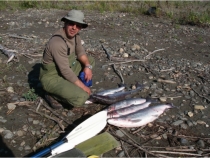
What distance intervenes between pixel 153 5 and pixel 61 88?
1226 cm

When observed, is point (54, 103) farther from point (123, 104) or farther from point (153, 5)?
point (153, 5)

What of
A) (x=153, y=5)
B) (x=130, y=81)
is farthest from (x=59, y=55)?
(x=153, y=5)

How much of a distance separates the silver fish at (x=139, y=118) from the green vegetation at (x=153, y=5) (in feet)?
25.7

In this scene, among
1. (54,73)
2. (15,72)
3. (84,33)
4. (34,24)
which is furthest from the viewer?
(34,24)

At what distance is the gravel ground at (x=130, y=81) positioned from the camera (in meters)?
3.65

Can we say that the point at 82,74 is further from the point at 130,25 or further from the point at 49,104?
the point at 130,25

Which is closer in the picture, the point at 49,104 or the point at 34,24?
the point at 49,104

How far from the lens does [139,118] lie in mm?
3963

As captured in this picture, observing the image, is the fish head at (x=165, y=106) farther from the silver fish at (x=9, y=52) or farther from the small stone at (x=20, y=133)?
the silver fish at (x=9, y=52)

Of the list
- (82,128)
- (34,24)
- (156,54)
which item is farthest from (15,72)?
(34,24)

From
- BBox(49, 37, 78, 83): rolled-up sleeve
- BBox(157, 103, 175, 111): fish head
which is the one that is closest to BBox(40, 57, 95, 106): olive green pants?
BBox(49, 37, 78, 83): rolled-up sleeve

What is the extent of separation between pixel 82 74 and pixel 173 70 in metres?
2.39

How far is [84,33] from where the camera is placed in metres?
9.19

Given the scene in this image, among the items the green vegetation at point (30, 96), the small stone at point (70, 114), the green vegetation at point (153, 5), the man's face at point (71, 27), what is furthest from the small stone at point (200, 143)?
the green vegetation at point (153, 5)
